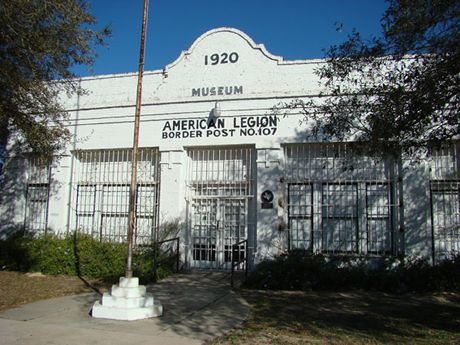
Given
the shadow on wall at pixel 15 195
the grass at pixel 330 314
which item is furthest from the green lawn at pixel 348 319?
the shadow on wall at pixel 15 195

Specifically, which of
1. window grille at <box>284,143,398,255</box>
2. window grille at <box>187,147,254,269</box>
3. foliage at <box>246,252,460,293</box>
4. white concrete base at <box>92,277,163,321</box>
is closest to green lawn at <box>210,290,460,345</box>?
foliage at <box>246,252,460,293</box>

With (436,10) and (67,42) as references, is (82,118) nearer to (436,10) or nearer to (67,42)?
(67,42)

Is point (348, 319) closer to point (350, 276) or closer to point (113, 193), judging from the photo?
point (350, 276)

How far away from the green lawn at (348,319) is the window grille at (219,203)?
282cm

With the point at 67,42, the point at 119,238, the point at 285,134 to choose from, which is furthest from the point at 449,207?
the point at 67,42

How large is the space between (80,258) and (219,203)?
4062 millimetres

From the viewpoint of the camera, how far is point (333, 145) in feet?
40.1

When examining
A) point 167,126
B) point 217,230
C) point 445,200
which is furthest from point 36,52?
point 445,200

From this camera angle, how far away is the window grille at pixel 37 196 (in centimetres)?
1478

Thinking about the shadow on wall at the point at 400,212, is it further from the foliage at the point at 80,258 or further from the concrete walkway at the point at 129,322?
the foliage at the point at 80,258

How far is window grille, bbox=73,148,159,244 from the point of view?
13633 mm

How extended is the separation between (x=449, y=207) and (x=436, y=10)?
6.50 metres

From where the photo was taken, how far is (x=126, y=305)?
740 cm

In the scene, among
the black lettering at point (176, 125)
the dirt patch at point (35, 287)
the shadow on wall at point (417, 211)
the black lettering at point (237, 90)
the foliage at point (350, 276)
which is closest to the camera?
the dirt patch at point (35, 287)
